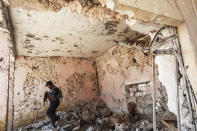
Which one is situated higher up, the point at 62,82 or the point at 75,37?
the point at 75,37

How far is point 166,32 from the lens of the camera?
167 cm

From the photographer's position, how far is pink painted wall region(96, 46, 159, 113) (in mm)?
3811

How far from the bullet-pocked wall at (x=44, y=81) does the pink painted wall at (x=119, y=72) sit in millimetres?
594

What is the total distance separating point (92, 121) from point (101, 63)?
2238mm

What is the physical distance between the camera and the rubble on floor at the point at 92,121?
3.60 meters

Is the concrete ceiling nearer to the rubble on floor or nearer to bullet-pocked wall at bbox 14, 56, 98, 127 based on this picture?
bullet-pocked wall at bbox 14, 56, 98, 127

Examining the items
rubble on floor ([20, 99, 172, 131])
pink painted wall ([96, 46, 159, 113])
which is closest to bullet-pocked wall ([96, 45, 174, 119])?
pink painted wall ([96, 46, 159, 113])

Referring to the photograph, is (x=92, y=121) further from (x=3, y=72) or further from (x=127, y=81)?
(x=3, y=72)

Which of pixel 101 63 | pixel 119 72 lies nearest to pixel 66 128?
pixel 119 72

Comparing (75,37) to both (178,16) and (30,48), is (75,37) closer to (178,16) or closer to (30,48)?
(30,48)

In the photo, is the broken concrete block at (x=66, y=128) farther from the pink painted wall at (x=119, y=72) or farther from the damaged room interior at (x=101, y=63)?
the pink painted wall at (x=119, y=72)

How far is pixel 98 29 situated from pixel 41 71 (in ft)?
8.92

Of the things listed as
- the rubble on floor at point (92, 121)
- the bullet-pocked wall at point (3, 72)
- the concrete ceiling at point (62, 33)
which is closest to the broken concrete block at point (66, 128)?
the rubble on floor at point (92, 121)

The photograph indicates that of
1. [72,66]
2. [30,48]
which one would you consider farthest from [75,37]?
[72,66]
